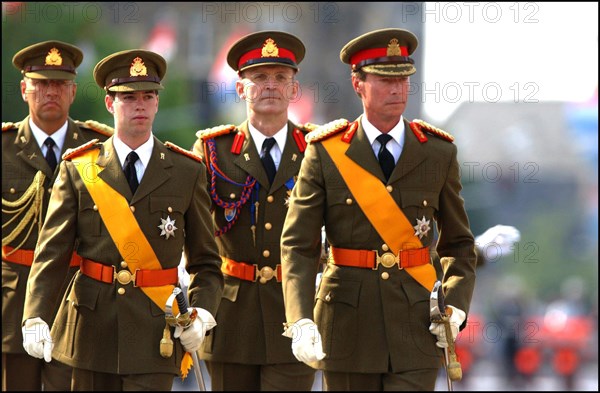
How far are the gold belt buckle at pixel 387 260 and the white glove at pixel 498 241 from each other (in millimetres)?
1163

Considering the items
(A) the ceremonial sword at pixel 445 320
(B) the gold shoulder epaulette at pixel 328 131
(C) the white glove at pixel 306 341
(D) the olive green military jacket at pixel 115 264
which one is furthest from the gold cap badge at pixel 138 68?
(A) the ceremonial sword at pixel 445 320

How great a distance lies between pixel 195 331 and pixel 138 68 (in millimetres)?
1609

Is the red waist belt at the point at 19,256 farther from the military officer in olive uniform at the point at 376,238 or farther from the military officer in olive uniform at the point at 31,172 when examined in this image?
the military officer in olive uniform at the point at 376,238

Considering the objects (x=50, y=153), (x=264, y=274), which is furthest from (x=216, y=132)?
(x=50, y=153)

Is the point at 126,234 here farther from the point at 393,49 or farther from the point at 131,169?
the point at 393,49

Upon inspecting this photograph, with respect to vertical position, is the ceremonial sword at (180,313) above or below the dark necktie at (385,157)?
below

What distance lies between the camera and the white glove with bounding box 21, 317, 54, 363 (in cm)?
854

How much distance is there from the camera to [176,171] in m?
9.01

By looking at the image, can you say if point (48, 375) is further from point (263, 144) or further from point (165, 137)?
point (165, 137)

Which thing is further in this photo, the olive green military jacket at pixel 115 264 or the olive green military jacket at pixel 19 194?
the olive green military jacket at pixel 19 194

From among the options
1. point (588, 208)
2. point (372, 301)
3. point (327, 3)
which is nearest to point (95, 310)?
point (372, 301)

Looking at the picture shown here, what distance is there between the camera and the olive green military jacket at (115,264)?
28.7ft

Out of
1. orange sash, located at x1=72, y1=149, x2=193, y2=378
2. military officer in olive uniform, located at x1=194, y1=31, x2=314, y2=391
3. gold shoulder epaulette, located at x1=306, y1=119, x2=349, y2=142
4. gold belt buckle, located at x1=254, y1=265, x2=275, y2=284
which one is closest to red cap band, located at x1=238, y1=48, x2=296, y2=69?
military officer in olive uniform, located at x1=194, y1=31, x2=314, y2=391

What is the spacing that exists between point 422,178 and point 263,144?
5.56 ft
